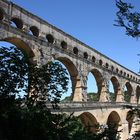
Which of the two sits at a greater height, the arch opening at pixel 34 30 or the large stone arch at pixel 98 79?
the arch opening at pixel 34 30

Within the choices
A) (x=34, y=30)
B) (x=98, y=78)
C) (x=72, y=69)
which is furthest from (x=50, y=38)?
(x=98, y=78)

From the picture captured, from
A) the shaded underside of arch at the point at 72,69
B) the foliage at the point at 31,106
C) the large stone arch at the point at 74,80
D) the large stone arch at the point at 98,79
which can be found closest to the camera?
the foliage at the point at 31,106

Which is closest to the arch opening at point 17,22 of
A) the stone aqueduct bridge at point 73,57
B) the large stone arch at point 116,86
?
the stone aqueduct bridge at point 73,57

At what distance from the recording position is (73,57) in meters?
28.6

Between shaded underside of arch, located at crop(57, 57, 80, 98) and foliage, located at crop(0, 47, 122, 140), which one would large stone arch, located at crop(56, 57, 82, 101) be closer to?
shaded underside of arch, located at crop(57, 57, 80, 98)

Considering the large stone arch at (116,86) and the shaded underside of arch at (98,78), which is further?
the large stone arch at (116,86)

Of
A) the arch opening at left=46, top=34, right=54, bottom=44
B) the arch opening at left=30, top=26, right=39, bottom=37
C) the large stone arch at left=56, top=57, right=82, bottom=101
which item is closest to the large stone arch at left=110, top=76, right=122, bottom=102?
the large stone arch at left=56, top=57, right=82, bottom=101

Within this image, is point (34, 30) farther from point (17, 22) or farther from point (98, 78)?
point (98, 78)

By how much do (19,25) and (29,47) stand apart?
1.67m

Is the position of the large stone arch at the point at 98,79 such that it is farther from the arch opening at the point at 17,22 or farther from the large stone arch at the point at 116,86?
the arch opening at the point at 17,22

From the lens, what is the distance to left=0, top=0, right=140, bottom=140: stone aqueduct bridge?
839 inches

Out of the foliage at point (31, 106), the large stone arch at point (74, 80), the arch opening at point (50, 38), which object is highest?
the arch opening at point (50, 38)

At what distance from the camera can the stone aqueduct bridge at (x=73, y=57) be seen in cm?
2131

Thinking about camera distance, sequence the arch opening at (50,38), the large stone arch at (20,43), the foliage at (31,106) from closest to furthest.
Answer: the foliage at (31,106), the large stone arch at (20,43), the arch opening at (50,38)
